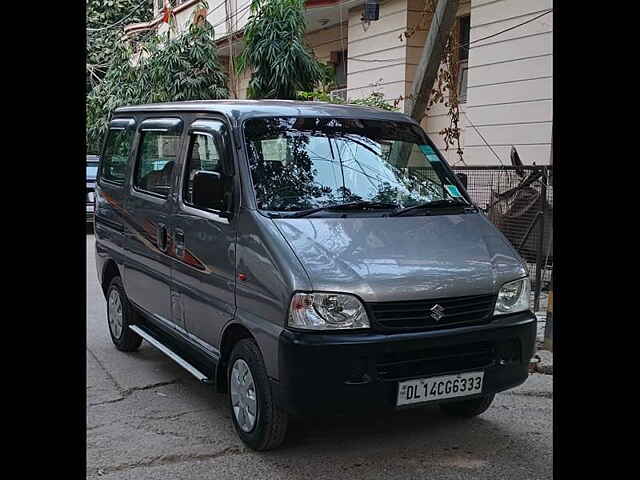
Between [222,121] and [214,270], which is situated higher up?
[222,121]

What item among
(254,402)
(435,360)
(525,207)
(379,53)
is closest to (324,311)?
(435,360)

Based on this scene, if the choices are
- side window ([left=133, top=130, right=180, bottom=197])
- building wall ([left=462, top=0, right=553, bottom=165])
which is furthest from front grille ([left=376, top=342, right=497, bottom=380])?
building wall ([left=462, top=0, right=553, bottom=165])

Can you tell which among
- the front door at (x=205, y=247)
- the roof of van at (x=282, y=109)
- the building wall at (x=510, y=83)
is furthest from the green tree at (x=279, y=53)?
the front door at (x=205, y=247)

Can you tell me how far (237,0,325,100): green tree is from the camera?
45.6 feet

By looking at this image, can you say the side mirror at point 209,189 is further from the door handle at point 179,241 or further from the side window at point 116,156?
the side window at point 116,156

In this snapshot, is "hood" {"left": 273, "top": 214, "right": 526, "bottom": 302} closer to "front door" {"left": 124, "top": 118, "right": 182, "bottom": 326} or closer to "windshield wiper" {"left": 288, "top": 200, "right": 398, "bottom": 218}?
"windshield wiper" {"left": 288, "top": 200, "right": 398, "bottom": 218}

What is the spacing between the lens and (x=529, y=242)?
8.54 m

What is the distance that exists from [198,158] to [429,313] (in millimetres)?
2116

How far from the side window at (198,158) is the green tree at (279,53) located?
8.70 meters
